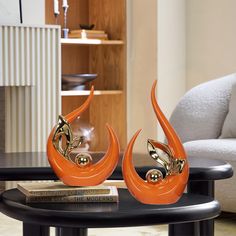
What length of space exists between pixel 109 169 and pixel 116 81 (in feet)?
10.9

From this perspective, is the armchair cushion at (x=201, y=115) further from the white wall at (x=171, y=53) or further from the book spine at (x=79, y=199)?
the book spine at (x=79, y=199)

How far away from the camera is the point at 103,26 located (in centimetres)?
526

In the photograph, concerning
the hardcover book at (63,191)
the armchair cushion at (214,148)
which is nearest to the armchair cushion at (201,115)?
the armchair cushion at (214,148)

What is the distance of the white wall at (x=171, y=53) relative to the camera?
196 inches

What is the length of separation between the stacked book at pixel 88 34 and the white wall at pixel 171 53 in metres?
0.39

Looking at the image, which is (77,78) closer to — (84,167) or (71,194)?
(84,167)

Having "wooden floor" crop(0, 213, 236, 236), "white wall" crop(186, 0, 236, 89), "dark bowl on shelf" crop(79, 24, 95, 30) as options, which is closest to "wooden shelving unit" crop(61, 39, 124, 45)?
"dark bowl on shelf" crop(79, 24, 95, 30)

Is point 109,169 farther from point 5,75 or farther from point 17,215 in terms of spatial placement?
point 5,75

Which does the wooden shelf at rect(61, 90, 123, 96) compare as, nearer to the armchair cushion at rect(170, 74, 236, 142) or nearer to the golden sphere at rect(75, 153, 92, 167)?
the armchair cushion at rect(170, 74, 236, 142)

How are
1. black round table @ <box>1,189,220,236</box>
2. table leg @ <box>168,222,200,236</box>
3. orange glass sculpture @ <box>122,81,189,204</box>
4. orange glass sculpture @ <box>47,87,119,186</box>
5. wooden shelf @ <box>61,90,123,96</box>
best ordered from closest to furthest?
black round table @ <box>1,189,220,236</box>, orange glass sculpture @ <box>122,81,189,204</box>, orange glass sculpture @ <box>47,87,119,186</box>, table leg @ <box>168,222,200,236</box>, wooden shelf @ <box>61,90,123,96</box>

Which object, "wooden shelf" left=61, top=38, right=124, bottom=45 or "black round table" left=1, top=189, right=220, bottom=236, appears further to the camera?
"wooden shelf" left=61, top=38, right=124, bottom=45

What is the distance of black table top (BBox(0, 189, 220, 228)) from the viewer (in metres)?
1.62

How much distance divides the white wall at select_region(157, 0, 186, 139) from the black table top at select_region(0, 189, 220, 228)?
3.21m

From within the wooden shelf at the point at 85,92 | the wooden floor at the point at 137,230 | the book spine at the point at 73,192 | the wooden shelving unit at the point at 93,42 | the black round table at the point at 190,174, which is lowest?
the wooden floor at the point at 137,230
